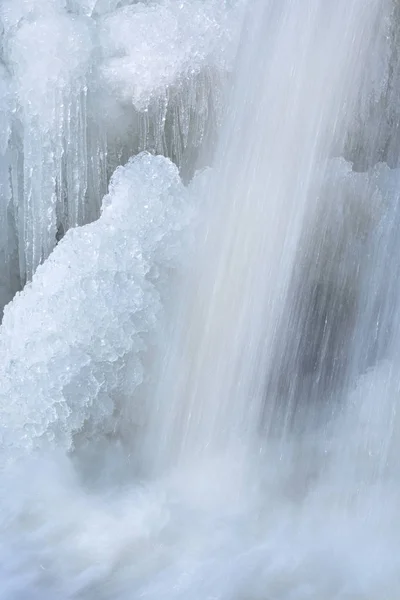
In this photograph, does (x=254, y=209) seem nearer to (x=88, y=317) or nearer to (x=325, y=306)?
(x=325, y=306)

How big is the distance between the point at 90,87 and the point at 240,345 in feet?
4.27

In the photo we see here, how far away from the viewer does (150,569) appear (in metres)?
2.75

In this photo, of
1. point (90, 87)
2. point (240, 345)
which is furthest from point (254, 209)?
point (90, 87)

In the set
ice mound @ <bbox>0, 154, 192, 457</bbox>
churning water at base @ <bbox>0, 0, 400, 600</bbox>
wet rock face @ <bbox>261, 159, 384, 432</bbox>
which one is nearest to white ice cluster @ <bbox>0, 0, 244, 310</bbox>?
churning water at base @ <bbox>0, 0, 400, 600</bbox>

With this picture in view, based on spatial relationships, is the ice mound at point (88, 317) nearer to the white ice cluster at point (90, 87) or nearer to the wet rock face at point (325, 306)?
the white ice cluster at point (90, 87)

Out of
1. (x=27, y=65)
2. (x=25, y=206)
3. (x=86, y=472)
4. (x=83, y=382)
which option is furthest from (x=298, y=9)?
(x=86, y=472)

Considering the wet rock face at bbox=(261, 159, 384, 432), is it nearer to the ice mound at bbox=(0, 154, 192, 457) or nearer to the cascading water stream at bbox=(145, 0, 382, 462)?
the cascading water stream at bbox=(145, 0, 382, 462)

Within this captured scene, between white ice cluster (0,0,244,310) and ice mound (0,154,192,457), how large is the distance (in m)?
0.30

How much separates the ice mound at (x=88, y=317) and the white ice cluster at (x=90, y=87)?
30 centimetres

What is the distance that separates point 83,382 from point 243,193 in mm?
1085

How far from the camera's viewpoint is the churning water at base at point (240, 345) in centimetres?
304

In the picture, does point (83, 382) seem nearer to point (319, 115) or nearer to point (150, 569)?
point (150, 569)

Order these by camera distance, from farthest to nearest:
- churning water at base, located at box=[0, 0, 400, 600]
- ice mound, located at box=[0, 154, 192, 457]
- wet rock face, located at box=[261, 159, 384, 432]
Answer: wet rock face, located at box=[261, 159, 384, 432]
ice mound, located at box=[0, 154, 192, 457]
churning water at base, located at box=[0, 0, 400, 600]

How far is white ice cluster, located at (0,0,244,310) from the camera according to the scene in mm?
3562
